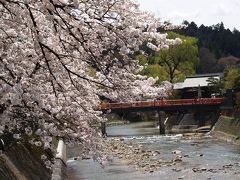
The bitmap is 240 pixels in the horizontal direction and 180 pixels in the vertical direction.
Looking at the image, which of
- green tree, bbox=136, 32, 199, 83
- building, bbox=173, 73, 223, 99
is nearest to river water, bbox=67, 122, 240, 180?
building, bbox=173, 73, 223, 99

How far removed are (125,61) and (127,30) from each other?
440 mm

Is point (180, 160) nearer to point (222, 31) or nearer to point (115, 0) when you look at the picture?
point (115, 0)

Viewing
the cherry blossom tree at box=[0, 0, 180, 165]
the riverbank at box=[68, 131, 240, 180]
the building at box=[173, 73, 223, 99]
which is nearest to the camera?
the cherry blossom tree at box=[0, 0, 180, 165]

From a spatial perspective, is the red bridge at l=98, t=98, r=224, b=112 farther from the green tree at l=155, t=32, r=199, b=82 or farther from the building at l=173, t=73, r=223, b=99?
the green tree at l=155, t=32, r=199, b=82

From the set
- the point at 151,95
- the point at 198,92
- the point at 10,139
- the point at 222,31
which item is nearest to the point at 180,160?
the point at 10,139

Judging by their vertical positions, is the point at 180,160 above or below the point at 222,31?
below

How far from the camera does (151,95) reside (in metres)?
7.12

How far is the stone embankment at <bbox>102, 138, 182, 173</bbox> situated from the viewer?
2142cm

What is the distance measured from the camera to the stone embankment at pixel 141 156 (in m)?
21.4

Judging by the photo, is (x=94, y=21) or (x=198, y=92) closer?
(x=94, y=21)

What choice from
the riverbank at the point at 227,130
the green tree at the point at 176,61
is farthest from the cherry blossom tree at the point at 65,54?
the green tree at the point at 176,61

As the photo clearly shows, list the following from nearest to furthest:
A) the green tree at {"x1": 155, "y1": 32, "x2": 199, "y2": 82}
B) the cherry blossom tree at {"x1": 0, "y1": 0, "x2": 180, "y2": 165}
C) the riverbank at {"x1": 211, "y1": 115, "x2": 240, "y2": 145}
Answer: the cherry blossom tree at {"x1": 0, "y1": 0, "x2": 180, "y2": 165}, the riverbank at {"x1": 211, "y1": 115, "x2": 240, "y2": 145}, the green tree at {"x1": 155, "y1": 32, "x2": 199, "y2": 82}

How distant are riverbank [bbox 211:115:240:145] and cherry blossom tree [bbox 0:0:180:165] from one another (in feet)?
75.6

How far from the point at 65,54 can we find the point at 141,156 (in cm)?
1935
